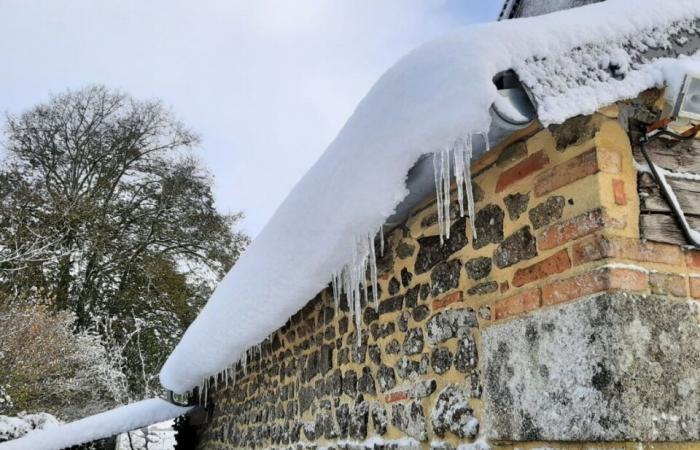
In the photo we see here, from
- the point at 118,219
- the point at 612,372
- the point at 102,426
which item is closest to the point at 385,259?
the point at 612,372

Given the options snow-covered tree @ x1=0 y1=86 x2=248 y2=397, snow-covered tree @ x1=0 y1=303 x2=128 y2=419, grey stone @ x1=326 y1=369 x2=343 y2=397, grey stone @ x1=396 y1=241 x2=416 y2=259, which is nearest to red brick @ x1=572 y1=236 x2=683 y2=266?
grey stone @ x1=396 y1=241 x2=416 y2=259

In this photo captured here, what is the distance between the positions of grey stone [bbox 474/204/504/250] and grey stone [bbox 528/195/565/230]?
0.18 m

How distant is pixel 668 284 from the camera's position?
5.94 feet

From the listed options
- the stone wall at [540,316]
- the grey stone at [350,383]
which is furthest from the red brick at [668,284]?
the grey stone at [350,383]

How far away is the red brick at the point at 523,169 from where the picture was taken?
203 centimetres

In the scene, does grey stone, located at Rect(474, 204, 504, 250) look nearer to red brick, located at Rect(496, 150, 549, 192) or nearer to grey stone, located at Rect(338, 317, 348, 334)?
red brick, located at Rect(496, 150, 549, 192)

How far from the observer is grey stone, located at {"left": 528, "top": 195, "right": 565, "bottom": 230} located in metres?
1.92

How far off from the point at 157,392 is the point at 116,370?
95 cm

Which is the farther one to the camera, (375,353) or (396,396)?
(375,353)

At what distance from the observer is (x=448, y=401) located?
2.35m

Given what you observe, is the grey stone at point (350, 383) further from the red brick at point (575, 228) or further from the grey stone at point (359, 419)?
the red brick at point (575, 228)

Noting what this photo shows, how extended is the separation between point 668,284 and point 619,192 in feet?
1.06

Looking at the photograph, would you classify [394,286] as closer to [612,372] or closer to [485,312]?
[485,312]

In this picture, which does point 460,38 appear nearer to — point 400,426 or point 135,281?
point 400,426
